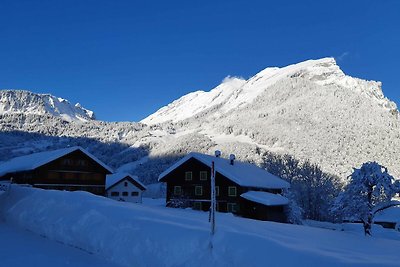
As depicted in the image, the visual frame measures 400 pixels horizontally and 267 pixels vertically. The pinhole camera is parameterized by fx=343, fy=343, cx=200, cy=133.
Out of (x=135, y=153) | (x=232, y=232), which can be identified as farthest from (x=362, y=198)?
(x=135, y=153)

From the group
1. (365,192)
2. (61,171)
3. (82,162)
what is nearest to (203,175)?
(82,162)

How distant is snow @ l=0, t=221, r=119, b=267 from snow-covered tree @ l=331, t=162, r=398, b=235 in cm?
1995

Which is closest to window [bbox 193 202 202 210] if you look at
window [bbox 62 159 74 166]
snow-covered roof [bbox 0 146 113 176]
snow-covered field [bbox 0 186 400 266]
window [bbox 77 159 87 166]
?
snow-covered roof [bbox 0 146 113 176]

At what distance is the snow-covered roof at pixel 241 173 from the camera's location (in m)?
39.1

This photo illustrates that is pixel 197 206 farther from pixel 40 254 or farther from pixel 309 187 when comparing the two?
pixel 40 254

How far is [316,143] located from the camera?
170250 millimetres

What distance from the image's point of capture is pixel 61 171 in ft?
140

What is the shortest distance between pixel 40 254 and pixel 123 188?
1720 inches

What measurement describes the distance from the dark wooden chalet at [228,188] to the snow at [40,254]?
26.2 meters

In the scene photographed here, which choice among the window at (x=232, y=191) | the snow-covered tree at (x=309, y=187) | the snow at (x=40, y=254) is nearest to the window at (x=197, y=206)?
the window at (x=232, y=191)

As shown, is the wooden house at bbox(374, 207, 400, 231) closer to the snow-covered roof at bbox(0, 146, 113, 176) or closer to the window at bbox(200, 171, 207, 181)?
the window at bbox(200, 171, 207, 181)

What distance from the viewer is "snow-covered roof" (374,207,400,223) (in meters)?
55.5

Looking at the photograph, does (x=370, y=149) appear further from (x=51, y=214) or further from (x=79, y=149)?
(x=51, y=214)

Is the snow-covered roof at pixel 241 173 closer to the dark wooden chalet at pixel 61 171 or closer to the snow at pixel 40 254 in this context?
the dark wooden chalet at pixel 61 171
